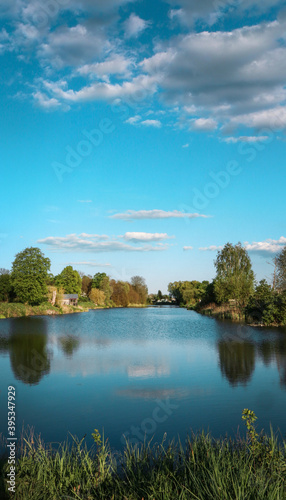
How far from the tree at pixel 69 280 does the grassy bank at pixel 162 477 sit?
61.9 meters

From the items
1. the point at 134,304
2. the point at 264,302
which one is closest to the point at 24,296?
the point at 264,302

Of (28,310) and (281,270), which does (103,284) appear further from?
(281,270)

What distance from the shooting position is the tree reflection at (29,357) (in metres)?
11.4

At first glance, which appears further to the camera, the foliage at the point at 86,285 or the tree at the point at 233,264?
the foliage at the point at 86,285

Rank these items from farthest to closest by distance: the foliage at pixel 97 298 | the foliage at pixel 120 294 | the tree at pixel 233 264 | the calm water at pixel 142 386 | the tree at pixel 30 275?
the foliage at pixel 120 294 → the foliage at pixel 97 298 → the tree at pixel 233 264 → the tree at pixel 30 275 → the calm water at pixel 142 386

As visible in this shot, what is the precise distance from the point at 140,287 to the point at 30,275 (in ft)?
131

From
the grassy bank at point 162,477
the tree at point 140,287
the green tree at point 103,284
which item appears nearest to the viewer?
the grassy bank at point 162,477

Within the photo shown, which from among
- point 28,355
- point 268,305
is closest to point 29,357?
point 28,355

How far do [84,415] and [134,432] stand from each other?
1.47 meters

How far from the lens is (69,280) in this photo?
65.9 meters

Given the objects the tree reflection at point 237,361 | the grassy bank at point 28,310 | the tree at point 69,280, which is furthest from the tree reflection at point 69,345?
the tree at point 69,280

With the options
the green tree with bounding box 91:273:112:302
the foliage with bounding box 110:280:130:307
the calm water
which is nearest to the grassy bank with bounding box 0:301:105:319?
the green tree with bounding box 91:273:112:302

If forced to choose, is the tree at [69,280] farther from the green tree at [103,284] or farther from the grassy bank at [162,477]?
the grassy bank at [162,477]

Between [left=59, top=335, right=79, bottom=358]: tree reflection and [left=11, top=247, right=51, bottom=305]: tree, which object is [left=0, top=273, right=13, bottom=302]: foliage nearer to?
[left=11, top=247, right=51, bottom=305]: tree
